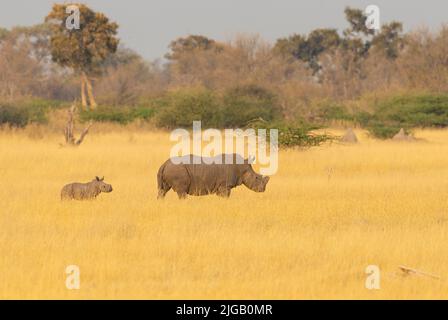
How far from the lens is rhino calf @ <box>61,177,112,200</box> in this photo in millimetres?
13211

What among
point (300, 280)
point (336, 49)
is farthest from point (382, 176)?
point (336, 49)

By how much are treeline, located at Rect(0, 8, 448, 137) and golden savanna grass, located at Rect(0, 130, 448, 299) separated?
29.1 ft

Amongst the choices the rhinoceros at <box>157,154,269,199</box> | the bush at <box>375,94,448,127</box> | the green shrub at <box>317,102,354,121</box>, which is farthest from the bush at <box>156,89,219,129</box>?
the rhinoceros at <box>157,154,269,199</box>

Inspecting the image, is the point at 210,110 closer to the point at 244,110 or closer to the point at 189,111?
the point at 189,111

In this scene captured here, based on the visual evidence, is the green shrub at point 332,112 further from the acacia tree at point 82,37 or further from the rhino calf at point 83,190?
the rhino calf at point 83,190

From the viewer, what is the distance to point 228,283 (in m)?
7.72

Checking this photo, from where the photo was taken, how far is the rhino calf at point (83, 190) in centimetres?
1321

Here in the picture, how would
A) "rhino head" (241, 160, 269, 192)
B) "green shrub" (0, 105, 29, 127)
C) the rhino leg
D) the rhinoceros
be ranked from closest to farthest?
the rhinoceros, the rhino leg, "rhino head" (241, 160, 269, 192), "green shrub" (0, 105, 29, 127)

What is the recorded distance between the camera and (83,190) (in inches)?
522

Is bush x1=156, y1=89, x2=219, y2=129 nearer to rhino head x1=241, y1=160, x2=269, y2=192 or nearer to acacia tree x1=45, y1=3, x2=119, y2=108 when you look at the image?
acacia tree x1=45, y1=3, x2=119, y2=108

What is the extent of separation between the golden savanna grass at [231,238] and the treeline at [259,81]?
887 centimetres

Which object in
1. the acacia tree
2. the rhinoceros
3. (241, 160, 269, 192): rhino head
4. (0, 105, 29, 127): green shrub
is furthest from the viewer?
the acacia tree

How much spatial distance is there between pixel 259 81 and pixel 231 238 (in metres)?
40.5
